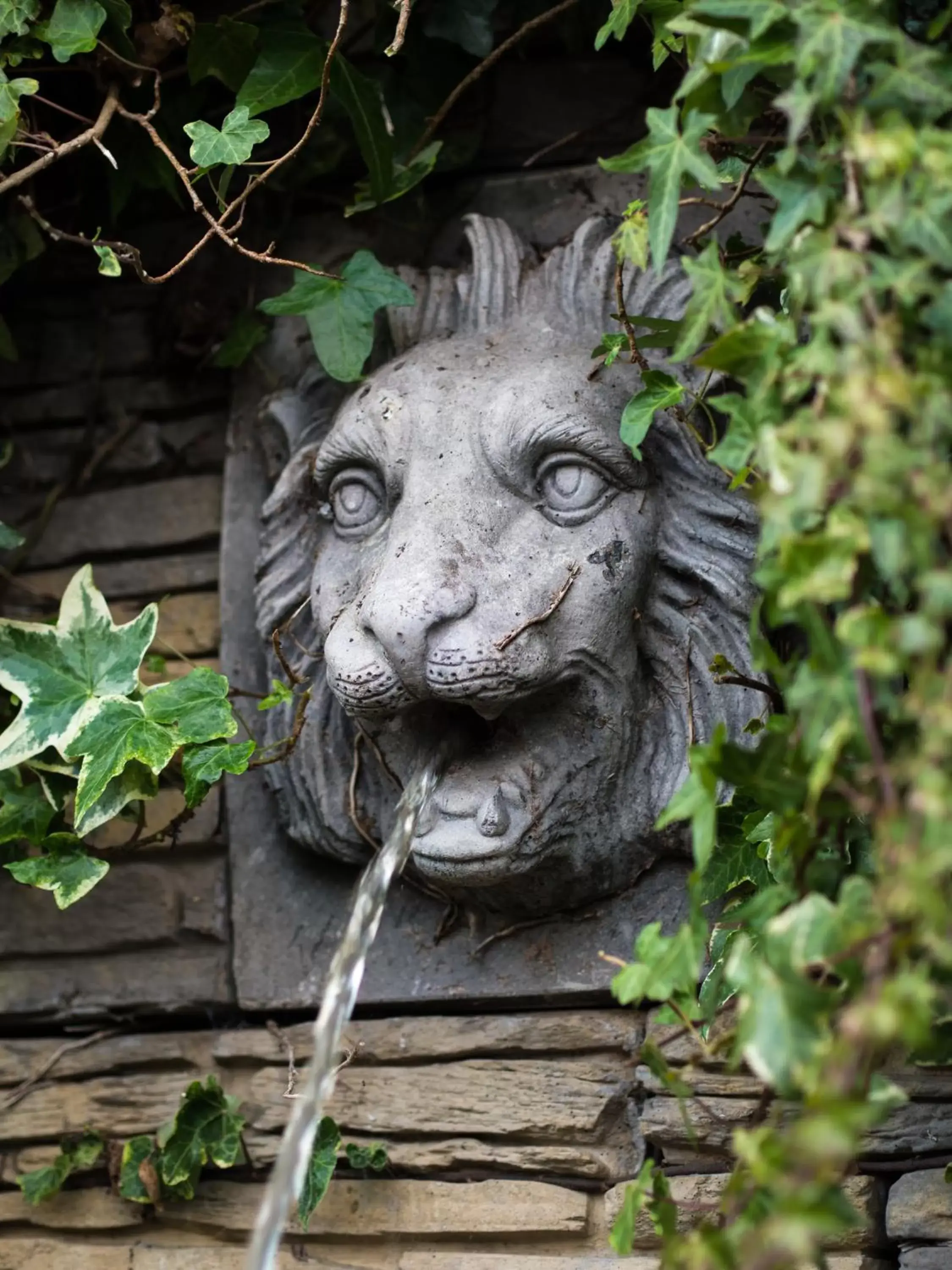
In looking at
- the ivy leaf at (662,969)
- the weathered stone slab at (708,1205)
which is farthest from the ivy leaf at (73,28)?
the weathered stone slab at (708,1205)

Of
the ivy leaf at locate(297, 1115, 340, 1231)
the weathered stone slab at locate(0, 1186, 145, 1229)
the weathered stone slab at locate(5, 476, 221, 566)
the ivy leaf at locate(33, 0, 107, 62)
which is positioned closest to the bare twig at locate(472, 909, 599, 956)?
the ivy leaf at locate(297, 1115, 340, 1231)

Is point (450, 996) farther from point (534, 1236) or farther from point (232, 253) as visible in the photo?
point (232, 253)

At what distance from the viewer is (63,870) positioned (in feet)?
5.29

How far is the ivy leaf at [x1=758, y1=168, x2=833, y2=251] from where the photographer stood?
1.11m

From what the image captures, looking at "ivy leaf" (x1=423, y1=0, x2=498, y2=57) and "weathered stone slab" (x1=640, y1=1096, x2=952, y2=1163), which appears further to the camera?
"ivy leaf" (x1=423, y1=0, x2=498, y2=57)

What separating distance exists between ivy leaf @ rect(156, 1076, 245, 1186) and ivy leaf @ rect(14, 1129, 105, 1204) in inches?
3.6

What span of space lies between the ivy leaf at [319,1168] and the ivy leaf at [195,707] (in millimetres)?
352

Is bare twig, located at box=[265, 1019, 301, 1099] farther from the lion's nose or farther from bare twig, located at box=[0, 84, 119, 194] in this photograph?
bare twig, located at box=[0, 84, 119, 194]

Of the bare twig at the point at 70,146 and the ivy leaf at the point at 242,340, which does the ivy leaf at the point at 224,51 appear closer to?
the bare twig at the point at 70,146

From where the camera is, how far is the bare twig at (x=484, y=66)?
162 centimetres

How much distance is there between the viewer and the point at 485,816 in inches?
59.1

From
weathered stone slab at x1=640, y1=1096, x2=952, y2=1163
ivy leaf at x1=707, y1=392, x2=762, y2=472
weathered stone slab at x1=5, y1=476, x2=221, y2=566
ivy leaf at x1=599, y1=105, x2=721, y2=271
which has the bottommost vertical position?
weathered stone slab at x1=640, y1=1096, x2=952, y2=1163

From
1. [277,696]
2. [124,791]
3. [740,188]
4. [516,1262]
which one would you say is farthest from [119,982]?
[740,188]

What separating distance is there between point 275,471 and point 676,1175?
→ 0.77m
